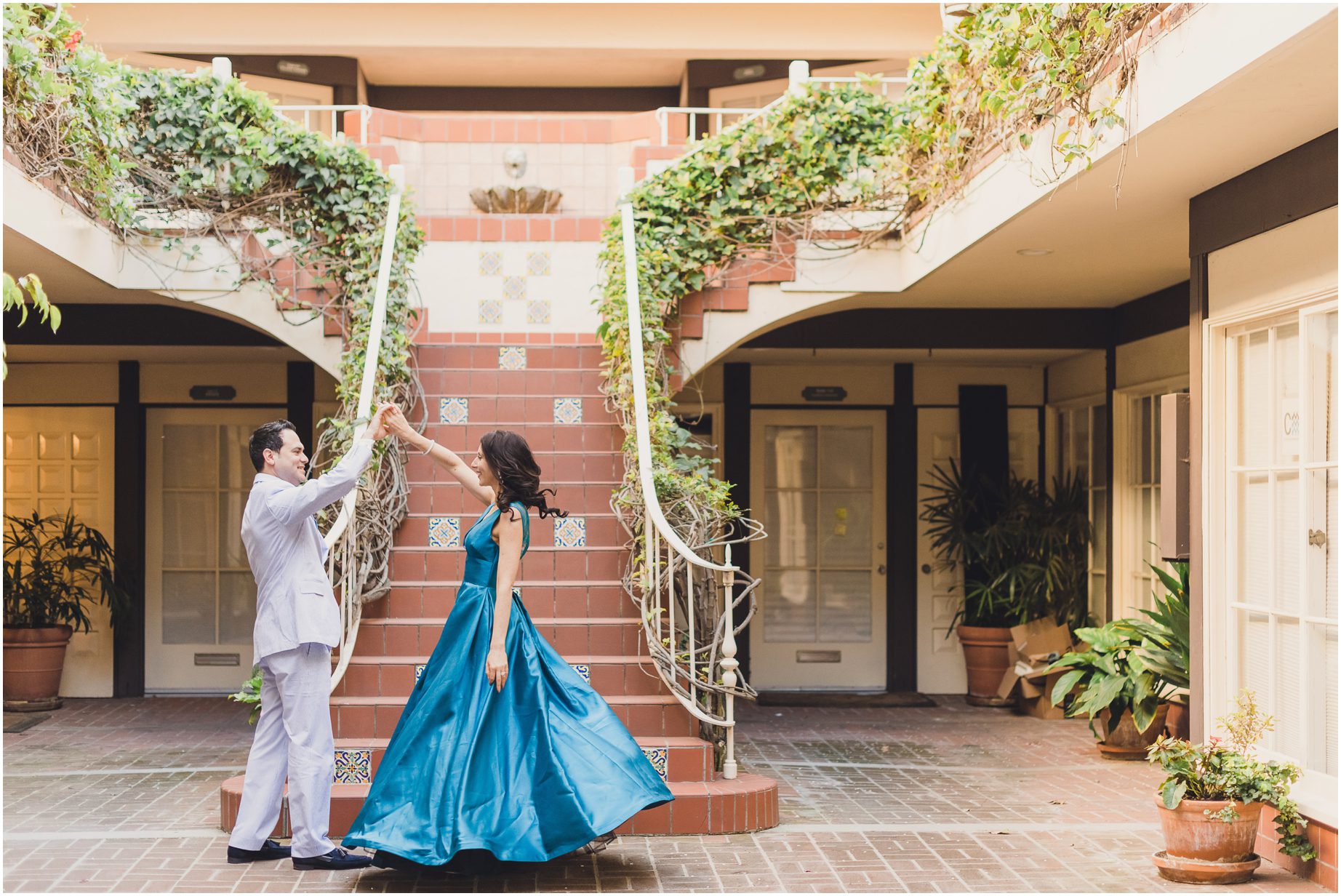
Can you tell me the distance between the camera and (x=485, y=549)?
13.6 feet

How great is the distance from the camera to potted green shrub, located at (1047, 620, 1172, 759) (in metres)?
6.16

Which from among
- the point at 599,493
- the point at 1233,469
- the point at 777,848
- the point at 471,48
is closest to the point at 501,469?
the point at 777,848

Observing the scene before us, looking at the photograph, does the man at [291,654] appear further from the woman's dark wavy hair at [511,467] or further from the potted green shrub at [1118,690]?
the potted green shrub at [1118,690]

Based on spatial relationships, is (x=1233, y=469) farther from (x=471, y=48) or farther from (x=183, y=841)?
(x=471, y=48)

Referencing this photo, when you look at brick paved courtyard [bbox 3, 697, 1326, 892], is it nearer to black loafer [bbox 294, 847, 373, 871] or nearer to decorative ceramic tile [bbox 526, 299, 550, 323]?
black loafer [bbox 294, 847, 373, 871]

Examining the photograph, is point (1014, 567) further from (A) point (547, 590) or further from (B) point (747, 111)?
(A) point (547, 590)

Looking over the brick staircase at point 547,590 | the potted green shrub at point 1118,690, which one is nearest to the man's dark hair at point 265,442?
the brick staircase at point 547,590

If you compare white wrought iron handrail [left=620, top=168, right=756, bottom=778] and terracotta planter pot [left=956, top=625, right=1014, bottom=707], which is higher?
white wrought iron handrail [left=620, top=168, right=756, bottom=778]

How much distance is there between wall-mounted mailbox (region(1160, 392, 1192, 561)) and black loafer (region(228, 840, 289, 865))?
3.62 meters

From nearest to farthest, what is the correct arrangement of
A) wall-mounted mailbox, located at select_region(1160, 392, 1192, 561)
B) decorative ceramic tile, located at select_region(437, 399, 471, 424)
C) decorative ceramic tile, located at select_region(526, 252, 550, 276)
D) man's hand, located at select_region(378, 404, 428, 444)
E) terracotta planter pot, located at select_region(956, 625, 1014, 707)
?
man's hand, located at select_region(378, 404, 428, 444)
wall-mounted mailbox, located at select_region(1160, 392, 1192, 561)
decorative ceramic tile, located at select_region(437, 399, 471, 424)
decorative ceramic tile, located at select_region(526, 252, 550, 276)
terracotta planter pot, located at select_region(956, 625, 1014, 707)

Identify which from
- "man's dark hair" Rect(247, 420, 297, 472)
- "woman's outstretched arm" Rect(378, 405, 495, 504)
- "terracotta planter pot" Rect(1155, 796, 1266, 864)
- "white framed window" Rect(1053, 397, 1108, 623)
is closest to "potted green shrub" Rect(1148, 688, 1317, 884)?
"terracotta planter pot" Rect(1155, 796, 1266, 864)

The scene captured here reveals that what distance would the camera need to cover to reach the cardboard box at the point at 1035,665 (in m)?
7.85

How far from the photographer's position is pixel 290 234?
666 cm

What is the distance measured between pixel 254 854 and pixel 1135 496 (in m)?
5.66
